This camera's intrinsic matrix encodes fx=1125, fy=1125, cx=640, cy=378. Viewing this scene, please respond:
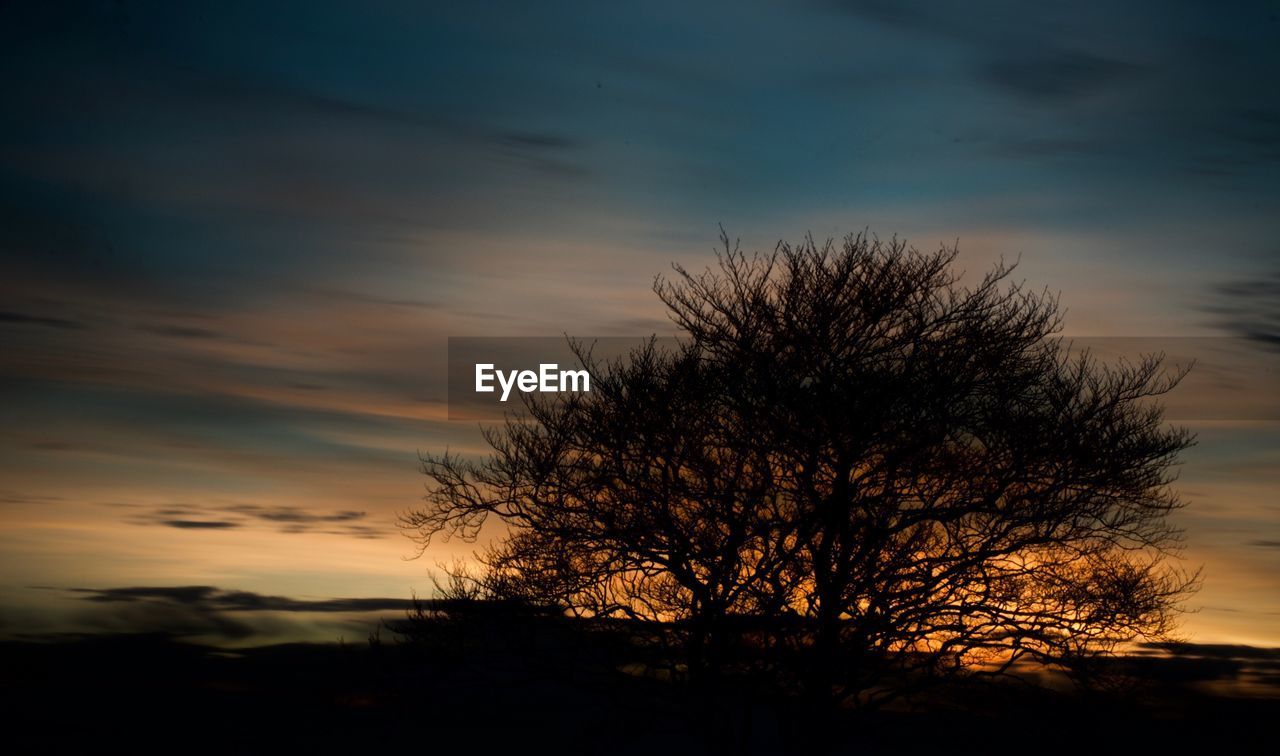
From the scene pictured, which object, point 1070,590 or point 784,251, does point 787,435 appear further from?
point 1070,590

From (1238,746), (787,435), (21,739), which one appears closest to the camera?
(787,435)

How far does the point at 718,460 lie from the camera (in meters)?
18.0

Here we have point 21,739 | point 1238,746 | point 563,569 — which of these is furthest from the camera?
point 21,739

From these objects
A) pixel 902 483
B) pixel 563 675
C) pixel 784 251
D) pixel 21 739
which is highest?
pixel 784 251

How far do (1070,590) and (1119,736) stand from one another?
2.46 meters

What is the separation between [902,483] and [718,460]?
2895mm

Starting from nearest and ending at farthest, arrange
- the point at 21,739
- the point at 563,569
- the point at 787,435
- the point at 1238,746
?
the point at 787,435
the point at 563,569
the point at 1238,746
the point at 21,739

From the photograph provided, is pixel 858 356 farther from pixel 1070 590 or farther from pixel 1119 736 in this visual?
pixel 1119 736

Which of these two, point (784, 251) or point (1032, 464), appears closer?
point (1032, 464)

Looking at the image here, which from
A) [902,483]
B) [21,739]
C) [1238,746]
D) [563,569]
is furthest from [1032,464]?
[21,739]

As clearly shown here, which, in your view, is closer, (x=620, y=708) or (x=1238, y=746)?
(x=620, y=708)

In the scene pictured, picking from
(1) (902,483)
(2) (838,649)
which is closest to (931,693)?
(2) (838,649)

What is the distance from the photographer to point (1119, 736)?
690 inches

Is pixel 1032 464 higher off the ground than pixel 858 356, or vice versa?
pixel 858 356
